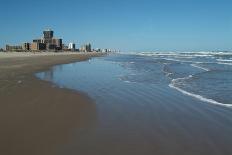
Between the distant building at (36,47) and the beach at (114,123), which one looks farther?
the distant building at (36,47)

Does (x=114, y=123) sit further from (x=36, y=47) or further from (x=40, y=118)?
(x=36, y=47)

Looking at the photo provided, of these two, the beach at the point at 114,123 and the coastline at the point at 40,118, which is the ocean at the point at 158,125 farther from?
the coastline at the point at 40,118

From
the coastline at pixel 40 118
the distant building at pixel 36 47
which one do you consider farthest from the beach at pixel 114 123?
the distant building at pixel 36 47

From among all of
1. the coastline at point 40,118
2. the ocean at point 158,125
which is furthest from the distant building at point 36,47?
the ocean at point 158,125

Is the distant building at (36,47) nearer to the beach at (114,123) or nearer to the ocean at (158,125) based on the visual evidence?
the beach at (114,123)

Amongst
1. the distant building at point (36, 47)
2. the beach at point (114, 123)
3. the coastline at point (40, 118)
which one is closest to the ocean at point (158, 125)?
the beach at point (114, 123)

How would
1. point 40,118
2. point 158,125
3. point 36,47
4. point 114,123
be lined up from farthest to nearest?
point 36,47 < point 40,118 < point 114,123 < point 158,125

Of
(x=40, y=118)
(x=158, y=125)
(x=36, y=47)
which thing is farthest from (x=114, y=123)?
(x=36, y=47)

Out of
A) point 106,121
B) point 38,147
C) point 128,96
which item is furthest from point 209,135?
point 128,96

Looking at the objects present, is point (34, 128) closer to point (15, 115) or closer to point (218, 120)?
point (15, 115)

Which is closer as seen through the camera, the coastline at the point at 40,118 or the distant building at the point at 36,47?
the coastline at the point at 40,118

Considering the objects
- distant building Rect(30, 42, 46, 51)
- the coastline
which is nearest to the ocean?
the coastline

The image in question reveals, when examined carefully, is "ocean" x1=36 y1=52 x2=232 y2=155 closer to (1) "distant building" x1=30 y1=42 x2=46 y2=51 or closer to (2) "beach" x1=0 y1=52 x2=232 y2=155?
(2) "beach" x1=0 y1=52 x2=232 y2=155

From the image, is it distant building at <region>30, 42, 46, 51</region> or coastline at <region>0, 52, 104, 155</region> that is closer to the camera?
coastline at <region>0, 52, 104, 155</region>
